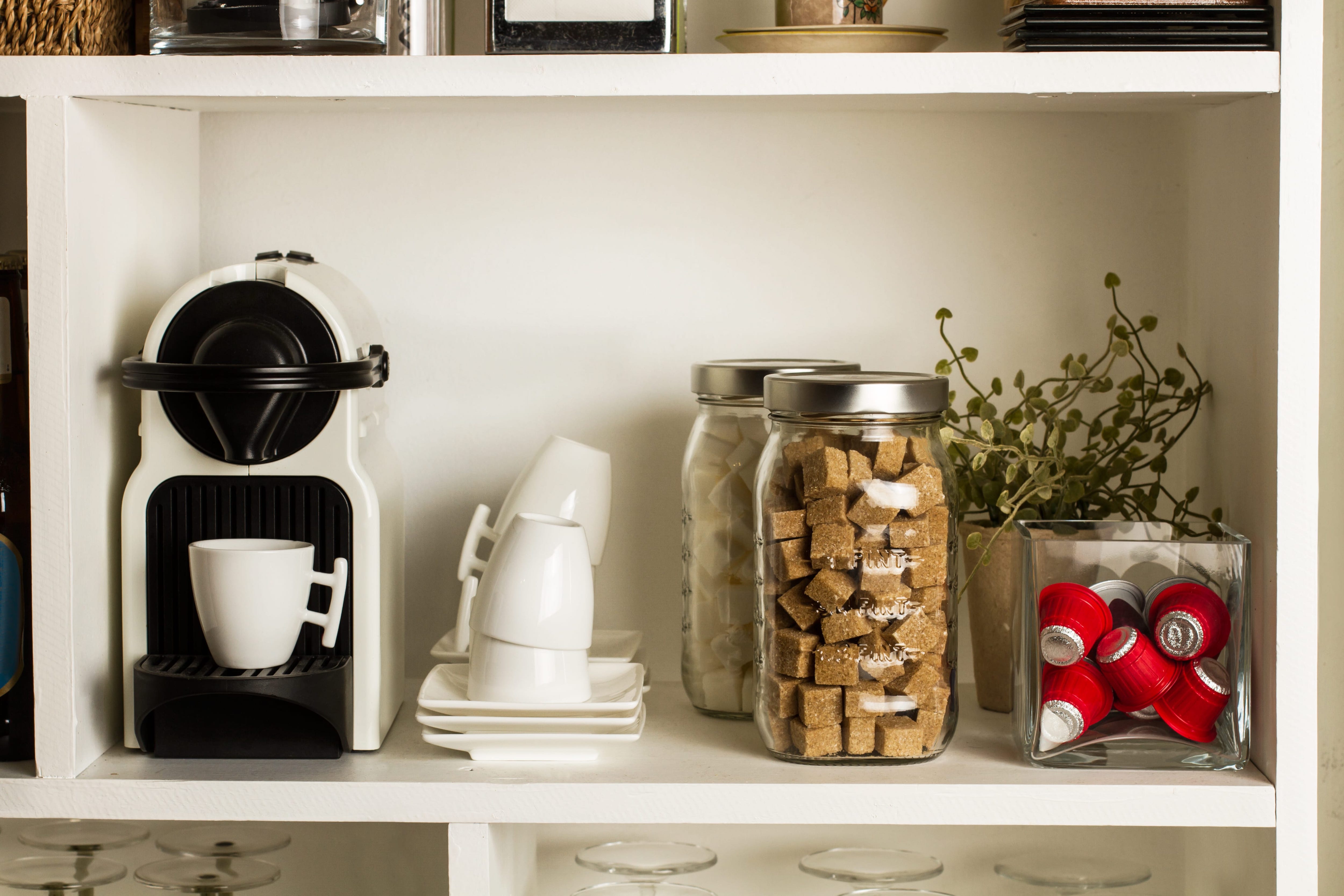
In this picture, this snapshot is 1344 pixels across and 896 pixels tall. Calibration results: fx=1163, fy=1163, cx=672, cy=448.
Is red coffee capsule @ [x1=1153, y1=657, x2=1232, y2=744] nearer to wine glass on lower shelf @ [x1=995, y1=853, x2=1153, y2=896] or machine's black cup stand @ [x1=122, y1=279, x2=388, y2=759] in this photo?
wine glass on lower shelf @ [x1=995, y1=853, x2=1153, y2=896]

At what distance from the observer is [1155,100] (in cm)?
90

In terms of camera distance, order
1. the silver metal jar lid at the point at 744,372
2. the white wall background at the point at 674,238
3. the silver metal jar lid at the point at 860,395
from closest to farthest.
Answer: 1. the silver metal jar lid at the point at 860,395
2. the silver metal jar lid at the point at 744,372
3. the white wall background at the point at 674,238

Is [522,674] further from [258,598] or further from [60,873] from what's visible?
[60,873]

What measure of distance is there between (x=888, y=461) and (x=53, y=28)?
696mm

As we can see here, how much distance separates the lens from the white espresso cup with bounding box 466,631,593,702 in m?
0.88

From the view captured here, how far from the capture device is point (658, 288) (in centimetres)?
112

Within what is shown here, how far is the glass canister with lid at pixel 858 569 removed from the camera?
2.72 feet

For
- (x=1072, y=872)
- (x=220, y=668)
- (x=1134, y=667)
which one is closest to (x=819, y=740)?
(x=1134, y=667)

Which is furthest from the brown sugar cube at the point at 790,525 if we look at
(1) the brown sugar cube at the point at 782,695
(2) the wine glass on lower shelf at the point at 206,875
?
(2) the wine glass on lower shelf at the point at 206,875

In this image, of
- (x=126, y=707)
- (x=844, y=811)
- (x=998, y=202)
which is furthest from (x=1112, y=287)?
(x=126, y=707)

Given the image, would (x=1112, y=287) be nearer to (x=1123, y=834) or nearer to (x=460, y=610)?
(x=1123, y=834)

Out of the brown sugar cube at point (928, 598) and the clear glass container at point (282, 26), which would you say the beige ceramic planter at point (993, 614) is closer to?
the brown sugar cube at point (928, 598)

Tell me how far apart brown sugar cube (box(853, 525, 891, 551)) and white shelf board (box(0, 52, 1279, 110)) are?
1.02 feet

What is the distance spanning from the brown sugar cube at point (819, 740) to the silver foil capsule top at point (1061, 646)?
16 centimetres
